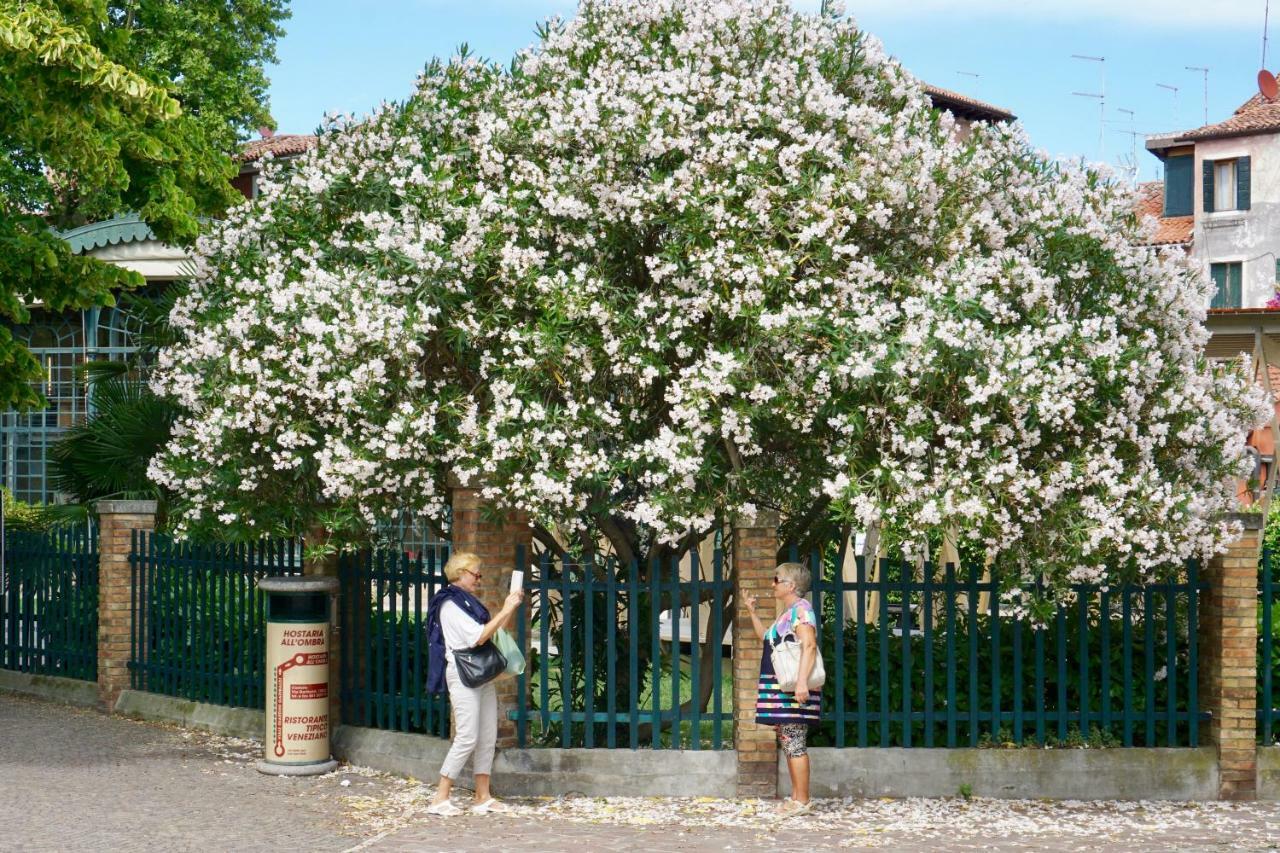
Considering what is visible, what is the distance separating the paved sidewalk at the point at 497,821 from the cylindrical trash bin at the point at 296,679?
0.67 feet

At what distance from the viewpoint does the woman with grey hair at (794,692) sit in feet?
29.0

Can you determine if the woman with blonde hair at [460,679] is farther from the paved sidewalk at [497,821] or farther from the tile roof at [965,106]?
the tile roof at [965,106]

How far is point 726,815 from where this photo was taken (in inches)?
360

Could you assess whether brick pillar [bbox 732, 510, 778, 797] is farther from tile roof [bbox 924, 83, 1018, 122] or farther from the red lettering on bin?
tile roof [bbox 924, 83, 1018, 122]

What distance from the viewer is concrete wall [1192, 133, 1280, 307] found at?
141 feet

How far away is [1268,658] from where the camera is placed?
9859 mm

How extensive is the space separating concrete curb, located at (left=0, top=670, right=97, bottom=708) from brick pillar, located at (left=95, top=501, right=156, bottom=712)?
12.8 inches

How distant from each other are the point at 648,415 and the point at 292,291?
238cm

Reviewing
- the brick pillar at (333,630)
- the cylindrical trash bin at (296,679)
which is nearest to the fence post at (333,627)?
the brick pillar at (333,630)

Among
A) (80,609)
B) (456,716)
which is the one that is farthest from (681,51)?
(80,609)

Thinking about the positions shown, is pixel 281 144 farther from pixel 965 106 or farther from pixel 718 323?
pixel 718 323

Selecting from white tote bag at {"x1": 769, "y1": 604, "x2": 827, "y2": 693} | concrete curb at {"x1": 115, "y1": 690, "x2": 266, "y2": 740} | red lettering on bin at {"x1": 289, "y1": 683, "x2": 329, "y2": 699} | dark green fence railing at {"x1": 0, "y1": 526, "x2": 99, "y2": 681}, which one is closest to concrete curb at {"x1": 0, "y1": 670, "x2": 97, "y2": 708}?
dark green fence railing at {"x1": 0, "y1": 526, "x2": 99, "y2": 681}

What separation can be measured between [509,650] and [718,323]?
2.44 m

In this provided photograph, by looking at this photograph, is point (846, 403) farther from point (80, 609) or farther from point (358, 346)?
point (80, 609)
